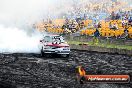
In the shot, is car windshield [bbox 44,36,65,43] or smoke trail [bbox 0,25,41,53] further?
smoke trail [bbox 0,25,41,53]

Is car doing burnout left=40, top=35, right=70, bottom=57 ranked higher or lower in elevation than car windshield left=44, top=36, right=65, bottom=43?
lower

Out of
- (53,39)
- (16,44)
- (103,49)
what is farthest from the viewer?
(16,44)

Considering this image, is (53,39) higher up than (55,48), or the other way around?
(53,39)

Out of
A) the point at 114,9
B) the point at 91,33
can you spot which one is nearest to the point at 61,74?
the point at 91,33

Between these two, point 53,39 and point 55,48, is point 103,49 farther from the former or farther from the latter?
point 55,48

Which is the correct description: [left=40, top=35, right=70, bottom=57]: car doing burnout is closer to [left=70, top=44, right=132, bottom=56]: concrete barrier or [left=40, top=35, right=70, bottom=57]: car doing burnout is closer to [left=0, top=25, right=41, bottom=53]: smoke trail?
[left=0, top=25, right=41, bottom=53]: smoke trail

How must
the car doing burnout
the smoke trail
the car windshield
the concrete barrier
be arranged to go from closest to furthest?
the car doing burnout → the car windshield → the concrete barrier → the smoke trail

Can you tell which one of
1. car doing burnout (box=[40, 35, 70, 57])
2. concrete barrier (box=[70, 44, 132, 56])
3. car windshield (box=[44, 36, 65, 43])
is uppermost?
car windshield (box=[44, 36, 65, 43])

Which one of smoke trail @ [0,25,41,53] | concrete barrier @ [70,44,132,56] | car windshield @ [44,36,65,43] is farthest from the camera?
smoke trail @ [0,25,41,53]

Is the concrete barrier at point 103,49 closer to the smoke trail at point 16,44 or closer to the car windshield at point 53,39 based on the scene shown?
the smoke trail at point 16,44

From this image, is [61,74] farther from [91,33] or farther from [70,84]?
[91,33]

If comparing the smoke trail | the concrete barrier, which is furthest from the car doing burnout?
the concrete barrier

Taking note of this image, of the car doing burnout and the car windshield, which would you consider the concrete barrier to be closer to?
the car windshield

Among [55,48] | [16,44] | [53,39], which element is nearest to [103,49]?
[53,39]
